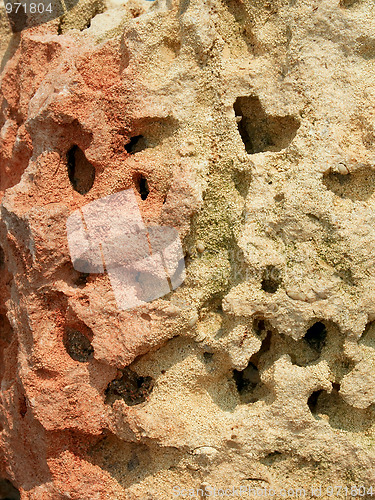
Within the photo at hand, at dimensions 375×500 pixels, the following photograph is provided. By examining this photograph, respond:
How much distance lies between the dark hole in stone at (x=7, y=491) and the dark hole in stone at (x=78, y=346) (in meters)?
1.80

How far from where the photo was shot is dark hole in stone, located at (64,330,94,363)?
2.33 metres

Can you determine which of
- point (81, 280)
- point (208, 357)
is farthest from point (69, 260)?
point (208, 357)

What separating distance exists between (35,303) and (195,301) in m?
0.72

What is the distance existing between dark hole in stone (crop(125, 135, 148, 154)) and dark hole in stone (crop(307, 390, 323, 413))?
130 centimetres

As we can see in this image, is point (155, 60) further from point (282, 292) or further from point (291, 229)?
point (282, 292)

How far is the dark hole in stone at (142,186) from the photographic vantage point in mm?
2264

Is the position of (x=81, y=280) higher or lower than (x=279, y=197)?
lower

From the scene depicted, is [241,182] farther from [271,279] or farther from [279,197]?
[271,279]

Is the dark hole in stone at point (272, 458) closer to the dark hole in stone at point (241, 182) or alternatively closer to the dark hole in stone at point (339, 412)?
the dark hole in stone at point (339, 412)

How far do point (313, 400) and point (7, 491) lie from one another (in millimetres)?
2437

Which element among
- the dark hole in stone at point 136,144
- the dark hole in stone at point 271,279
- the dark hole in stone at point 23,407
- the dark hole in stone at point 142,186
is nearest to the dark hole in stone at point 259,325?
the dark hole in stone at point 271,279

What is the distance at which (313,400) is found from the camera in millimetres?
2262

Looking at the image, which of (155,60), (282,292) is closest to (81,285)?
(282,292)

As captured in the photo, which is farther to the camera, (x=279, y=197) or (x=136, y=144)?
(x=136, y=144)
